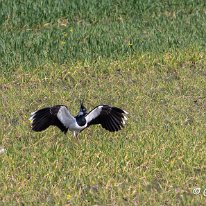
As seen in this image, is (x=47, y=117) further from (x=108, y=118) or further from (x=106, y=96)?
(x=106, y=96)

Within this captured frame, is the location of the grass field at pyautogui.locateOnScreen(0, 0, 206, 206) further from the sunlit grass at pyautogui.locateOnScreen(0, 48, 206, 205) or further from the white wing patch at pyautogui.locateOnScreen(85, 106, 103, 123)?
the white wing patch at pyautogui.locateOnScreen(85, 106, 103, 123)

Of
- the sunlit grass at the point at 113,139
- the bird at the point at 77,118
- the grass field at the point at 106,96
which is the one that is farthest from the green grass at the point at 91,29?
the bird at the point at 77,118

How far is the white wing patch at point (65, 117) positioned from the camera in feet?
21.7

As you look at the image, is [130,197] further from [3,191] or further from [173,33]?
[173,33]

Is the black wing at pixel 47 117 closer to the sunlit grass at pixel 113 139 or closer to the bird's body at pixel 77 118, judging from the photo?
the bird's body at pixel 77 118

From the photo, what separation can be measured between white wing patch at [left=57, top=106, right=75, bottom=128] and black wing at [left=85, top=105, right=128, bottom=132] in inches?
7.0

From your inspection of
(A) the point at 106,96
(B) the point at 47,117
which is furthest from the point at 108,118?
(A) the point at 106,96

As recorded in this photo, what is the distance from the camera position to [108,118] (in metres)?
6.88

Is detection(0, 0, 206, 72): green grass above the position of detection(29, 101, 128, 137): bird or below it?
below

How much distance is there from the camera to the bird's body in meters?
6.65

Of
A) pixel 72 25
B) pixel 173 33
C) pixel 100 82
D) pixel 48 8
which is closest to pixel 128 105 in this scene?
pixel 100 82
